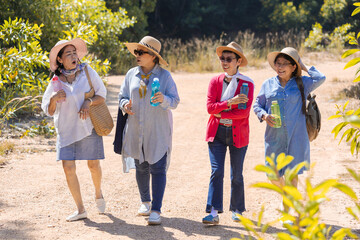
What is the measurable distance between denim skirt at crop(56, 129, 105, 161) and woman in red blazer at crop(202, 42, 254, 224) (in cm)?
104

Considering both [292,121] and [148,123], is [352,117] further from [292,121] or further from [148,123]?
[148,123]

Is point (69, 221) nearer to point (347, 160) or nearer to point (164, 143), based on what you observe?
point (164, 143)

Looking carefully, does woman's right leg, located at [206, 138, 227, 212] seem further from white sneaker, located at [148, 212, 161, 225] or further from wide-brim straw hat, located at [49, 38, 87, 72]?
wide-brim straw hat, located at [49, 38, 87, 72]

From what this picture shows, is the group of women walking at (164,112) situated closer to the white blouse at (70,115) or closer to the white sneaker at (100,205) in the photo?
the white blouse at (70,115)

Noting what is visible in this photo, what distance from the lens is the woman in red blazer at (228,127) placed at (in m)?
5.32

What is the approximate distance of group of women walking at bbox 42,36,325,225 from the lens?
17.3 feet

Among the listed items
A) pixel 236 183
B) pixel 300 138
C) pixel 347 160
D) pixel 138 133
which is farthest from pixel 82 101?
pixel 347 160

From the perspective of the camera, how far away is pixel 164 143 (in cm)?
542

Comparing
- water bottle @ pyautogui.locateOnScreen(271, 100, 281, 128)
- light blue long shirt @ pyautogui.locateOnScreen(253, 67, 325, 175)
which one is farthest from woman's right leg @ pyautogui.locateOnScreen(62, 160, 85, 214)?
water bottle @ pyautogui.locateOnScreen(271, 100, 281, 128)

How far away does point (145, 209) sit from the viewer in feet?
18.8

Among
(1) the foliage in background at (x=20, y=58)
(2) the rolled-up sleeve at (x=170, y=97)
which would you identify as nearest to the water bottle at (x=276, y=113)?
(2) the rolled-up sleeve at (x=170, y=97)

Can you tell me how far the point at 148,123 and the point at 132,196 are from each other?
1.43 metres

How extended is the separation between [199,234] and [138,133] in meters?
1.08

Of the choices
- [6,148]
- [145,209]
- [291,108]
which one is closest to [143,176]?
[145,209]
